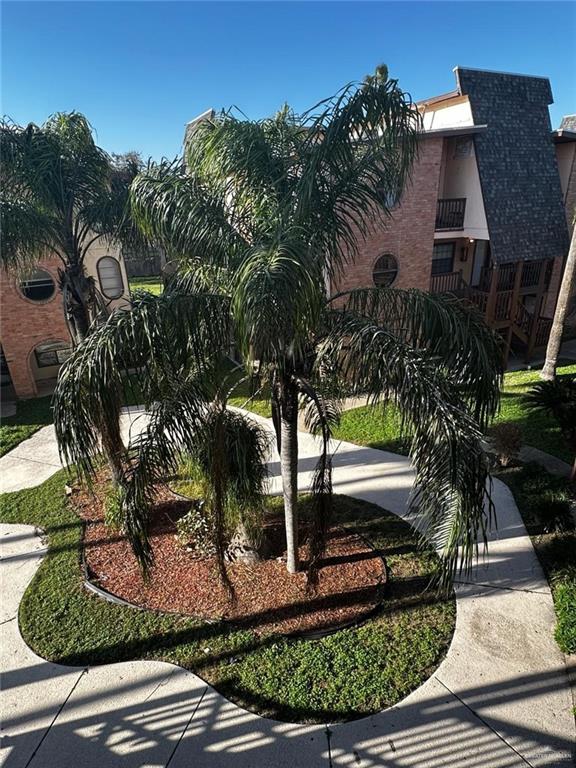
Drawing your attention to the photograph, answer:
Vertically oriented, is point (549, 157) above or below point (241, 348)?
above

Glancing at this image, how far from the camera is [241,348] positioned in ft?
12.7

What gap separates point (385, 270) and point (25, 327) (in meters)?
11.9

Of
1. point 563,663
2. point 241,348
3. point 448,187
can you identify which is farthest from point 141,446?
point 448,187

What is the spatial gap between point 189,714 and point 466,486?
392 centimetres

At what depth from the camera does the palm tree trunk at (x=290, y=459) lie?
16.9ft

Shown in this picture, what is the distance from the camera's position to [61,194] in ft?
24.5

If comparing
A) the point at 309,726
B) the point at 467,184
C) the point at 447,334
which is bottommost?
the point at 309,726

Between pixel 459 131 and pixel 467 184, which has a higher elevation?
pixel 459 131

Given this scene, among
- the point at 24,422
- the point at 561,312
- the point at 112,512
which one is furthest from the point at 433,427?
the point at 24,422

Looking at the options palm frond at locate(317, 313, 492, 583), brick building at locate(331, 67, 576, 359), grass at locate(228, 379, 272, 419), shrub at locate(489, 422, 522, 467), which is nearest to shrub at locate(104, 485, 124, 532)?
grass at locate(228, 379, 272, 419)

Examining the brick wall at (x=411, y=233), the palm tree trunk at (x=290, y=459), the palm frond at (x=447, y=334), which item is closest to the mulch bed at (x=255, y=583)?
the palm tree trunk at (x=290, y=459)

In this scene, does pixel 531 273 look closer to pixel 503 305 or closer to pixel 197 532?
pixel 503 305

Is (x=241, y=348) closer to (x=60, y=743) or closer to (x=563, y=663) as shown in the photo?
(x=60, y=743)

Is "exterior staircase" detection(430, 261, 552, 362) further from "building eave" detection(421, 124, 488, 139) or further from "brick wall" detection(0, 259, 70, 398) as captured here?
"brick wall" detection(0, 259, 70, 398)
